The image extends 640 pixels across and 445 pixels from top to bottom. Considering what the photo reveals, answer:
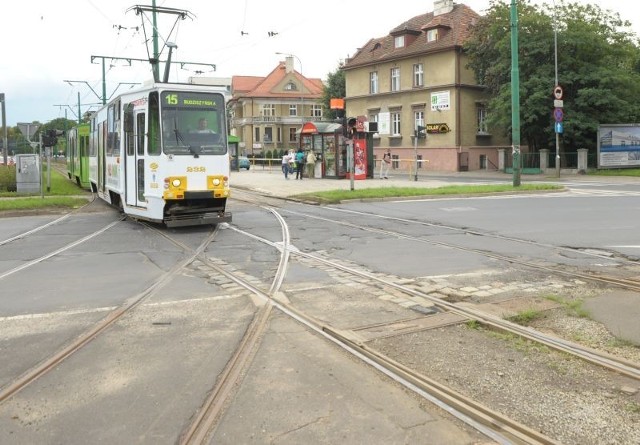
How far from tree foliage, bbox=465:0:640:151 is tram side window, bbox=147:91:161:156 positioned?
3086 cm

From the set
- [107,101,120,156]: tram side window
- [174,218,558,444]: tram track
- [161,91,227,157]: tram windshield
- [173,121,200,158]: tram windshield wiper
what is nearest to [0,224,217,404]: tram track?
[174,218,558,444]: tram track

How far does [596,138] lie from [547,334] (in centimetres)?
3863

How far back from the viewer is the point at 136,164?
47.0 ft

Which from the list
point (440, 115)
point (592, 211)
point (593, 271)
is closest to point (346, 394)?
point (593, 271)

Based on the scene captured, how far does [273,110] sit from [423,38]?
4394 centimetres

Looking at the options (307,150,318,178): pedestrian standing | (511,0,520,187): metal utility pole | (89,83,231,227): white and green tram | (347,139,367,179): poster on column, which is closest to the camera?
(89,83,231,227): white and green tram

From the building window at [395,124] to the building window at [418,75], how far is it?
329 centimetres

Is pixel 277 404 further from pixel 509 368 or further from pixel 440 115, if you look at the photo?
pixel 440 115

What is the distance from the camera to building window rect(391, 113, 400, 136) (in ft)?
173

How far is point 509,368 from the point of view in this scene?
16.2 feet

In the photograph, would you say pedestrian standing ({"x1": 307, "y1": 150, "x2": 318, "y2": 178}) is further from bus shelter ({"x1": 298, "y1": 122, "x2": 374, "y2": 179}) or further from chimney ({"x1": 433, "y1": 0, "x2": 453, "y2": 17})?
chimney ({"x1": 433, "y1": 0, "x2": 453, "y2": 17})

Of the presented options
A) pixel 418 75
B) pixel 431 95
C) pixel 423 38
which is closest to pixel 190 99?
pixel 431 95

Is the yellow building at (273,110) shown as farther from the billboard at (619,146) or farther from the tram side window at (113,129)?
the tram side window at (113,129)

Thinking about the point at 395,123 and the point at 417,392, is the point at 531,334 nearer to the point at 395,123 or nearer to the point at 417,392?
the point at 417,392
